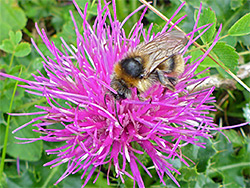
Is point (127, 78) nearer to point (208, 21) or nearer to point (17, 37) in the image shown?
point (208, 21)

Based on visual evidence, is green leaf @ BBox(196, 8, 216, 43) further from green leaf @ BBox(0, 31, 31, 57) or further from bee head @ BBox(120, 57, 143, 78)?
green leaf @ BBox(0, 31, 31, 57)

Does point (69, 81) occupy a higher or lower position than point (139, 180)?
higher

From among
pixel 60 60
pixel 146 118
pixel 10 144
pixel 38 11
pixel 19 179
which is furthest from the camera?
pixel 38 11

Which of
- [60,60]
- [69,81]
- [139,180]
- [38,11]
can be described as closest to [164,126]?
[139,180]

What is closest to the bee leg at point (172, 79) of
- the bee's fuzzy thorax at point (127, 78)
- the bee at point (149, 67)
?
the bee at point (149, 67)

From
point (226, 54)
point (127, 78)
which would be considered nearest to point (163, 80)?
point (127, 78)

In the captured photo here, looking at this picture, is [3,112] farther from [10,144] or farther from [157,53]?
[157,53]
